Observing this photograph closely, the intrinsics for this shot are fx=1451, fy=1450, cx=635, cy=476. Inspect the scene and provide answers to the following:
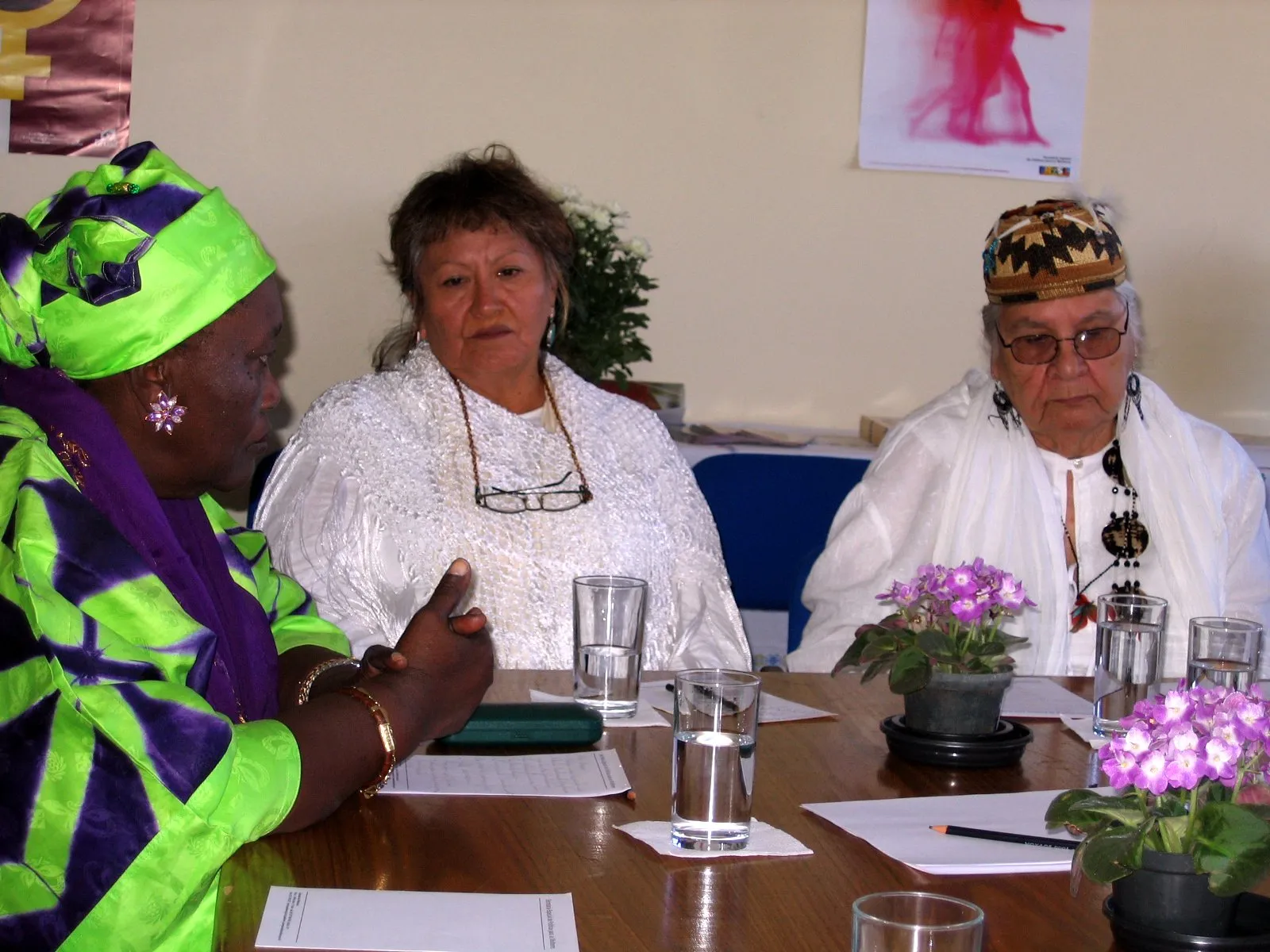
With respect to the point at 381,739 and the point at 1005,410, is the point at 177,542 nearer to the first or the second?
the point at 381,739

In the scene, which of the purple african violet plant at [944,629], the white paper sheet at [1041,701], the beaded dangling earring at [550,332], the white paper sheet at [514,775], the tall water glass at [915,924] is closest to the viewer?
the tall water glass at [915,924]

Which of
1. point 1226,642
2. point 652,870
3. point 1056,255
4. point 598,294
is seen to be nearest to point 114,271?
point 652,870

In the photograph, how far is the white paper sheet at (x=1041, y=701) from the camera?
6.44ft

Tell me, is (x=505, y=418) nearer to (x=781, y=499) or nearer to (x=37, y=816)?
(x=781, y=499)

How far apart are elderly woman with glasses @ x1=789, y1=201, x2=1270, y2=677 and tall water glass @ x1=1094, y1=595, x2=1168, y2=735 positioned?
797 millimetres

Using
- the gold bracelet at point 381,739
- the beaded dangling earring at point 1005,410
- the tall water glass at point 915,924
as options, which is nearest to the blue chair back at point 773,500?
the beaded dangling earring at point 1005,410

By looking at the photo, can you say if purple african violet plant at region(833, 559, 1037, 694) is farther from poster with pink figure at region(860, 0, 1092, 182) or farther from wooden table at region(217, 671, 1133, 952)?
poster with pink figure at region(860, 0, 1092, 182)

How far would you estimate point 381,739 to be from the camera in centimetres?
147

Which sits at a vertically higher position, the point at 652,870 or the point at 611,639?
the point at 611,639

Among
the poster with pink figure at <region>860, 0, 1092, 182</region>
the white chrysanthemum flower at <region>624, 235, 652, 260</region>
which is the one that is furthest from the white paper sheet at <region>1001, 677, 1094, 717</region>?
the poster with pink figure at <region>860, 0, 1092, 182</region>

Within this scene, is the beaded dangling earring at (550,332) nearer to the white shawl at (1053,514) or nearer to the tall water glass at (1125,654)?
the white shawl at (1053,514)

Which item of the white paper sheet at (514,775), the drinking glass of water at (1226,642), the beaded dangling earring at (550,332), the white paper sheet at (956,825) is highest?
the beaded dangling earring at (550,332)

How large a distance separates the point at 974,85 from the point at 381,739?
317 cm

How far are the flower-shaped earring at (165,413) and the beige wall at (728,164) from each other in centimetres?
246
